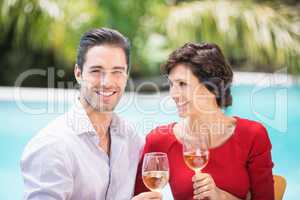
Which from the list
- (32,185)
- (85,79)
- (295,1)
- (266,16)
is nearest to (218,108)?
(85,79)

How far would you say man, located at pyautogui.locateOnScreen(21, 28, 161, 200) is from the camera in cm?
196

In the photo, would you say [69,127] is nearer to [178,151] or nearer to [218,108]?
[178,151]

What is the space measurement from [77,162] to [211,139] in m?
0.67

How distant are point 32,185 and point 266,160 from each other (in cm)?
100

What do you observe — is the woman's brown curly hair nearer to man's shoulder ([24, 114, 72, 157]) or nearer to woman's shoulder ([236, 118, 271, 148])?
woman's shoulder ([236, 118, 271, 148])

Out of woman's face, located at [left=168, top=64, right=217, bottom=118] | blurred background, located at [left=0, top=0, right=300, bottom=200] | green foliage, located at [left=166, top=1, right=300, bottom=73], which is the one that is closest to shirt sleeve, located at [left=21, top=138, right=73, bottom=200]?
woman's face, located at [left=168, top=64, right=217, bottom=118]

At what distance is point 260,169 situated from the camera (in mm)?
2256

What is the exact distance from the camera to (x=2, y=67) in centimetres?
944

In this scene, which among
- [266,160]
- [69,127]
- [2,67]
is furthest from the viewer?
[2,67]

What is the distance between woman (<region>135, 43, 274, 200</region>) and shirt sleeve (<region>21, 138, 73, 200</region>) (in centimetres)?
40

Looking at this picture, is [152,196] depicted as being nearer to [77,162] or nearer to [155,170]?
[155,170]

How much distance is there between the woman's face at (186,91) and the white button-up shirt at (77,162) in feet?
0.89

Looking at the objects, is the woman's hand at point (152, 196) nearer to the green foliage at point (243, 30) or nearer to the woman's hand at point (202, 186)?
the woman's hand at point (202, 186)

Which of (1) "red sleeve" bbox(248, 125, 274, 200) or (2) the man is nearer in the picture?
(2) the man
